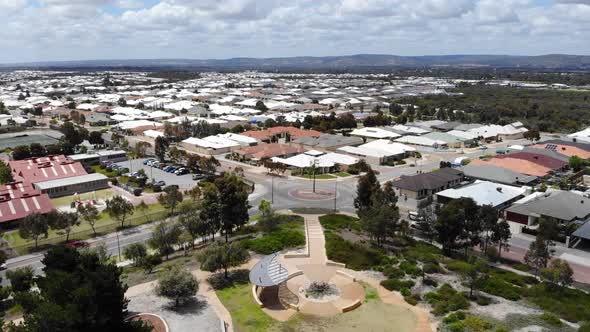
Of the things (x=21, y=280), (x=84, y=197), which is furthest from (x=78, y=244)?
(x=84, y=197)

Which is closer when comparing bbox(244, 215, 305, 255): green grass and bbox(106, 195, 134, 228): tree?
bbox(244, 215, 305, 255): green grass

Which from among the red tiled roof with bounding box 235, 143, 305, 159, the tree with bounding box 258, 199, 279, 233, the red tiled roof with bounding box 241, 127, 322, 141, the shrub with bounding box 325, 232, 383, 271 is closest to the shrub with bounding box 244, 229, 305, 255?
the tree with bounding box 258, 199, 279, 233

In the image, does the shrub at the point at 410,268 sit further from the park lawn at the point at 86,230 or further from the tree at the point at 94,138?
the tree at the point at 94,138

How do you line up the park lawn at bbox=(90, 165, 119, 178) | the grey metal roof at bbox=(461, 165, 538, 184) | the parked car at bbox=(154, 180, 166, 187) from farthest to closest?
the park lawn at bbox=(90, 165, 119, 178) < the grey metal roof at bbox=(461, 165, 538, 184) < the parked car at bbox=(154, 180, 166, 187)

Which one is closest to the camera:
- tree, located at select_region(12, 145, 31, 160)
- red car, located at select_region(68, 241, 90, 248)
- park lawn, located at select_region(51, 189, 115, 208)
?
red car, located at select_region(68, 241, 90, 248)

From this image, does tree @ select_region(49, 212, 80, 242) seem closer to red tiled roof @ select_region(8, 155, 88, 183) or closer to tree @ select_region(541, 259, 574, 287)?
red tiled roof @ select_region(8, 155, 88, 183)

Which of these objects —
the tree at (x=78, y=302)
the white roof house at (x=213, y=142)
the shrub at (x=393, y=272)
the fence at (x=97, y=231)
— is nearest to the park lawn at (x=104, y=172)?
the fence at (x=97, y=231)

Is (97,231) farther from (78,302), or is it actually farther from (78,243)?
(78,302)

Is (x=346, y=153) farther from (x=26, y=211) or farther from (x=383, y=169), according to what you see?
(x=26, y=211)
